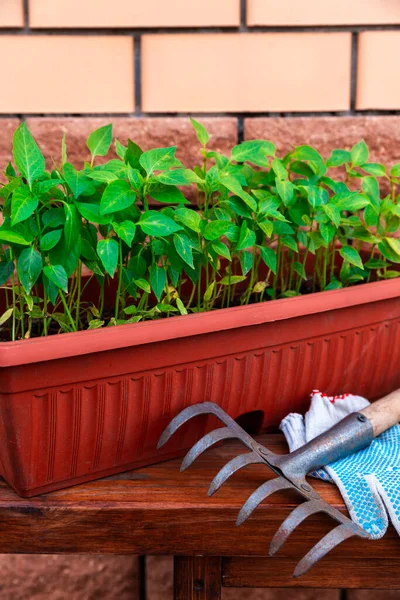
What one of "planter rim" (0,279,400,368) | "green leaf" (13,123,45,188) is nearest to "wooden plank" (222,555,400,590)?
"planter rim" (0,279,400,368)

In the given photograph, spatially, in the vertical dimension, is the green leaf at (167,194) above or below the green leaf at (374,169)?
below

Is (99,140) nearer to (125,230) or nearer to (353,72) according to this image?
(125,230)

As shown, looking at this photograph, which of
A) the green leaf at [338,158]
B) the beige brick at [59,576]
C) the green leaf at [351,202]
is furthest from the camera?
the beige brick at [59,576]

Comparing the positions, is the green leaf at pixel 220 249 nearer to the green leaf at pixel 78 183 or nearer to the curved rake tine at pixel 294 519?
the green leaf at pixel 78 183

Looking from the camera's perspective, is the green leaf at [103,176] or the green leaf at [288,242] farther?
the green leaf at [288,242]

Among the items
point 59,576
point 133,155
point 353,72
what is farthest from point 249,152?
point 59,576

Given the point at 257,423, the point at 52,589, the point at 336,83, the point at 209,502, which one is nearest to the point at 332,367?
the point at 257,423

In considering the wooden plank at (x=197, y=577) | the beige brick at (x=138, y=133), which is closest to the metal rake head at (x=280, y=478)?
the wooden plank at (x=197, y=577)

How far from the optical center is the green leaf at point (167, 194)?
0.81 meters

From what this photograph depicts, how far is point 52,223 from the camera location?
75 cm

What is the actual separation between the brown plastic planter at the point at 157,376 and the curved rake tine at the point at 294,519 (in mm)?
202

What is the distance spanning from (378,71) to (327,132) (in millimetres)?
141

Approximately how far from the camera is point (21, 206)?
70 cm

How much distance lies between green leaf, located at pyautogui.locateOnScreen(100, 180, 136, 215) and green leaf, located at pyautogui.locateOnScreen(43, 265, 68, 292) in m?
0.08
